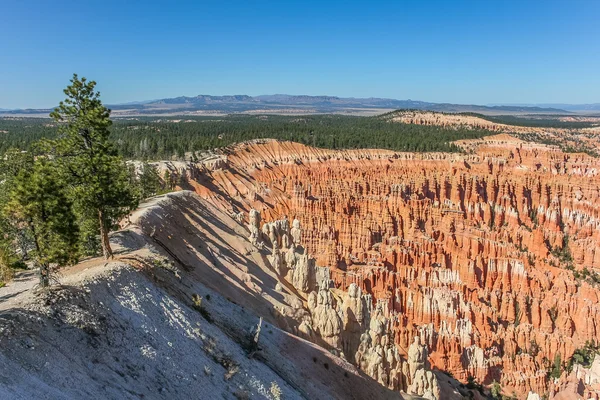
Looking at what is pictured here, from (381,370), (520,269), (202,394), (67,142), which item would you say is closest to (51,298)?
(202,394)

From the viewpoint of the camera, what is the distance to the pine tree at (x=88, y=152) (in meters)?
19.1

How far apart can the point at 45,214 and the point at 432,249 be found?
6059cm

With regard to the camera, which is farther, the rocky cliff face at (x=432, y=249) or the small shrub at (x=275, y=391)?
the rocky cliff face at (x=432, y=249)

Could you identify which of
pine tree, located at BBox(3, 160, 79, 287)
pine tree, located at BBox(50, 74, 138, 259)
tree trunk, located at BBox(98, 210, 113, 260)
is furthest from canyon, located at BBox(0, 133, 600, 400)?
pine tree, located at BBox(50, 74, 138, 259)

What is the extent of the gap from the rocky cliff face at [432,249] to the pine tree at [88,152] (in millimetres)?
18331

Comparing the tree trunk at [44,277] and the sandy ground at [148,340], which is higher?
the tree trunk at [44,277]

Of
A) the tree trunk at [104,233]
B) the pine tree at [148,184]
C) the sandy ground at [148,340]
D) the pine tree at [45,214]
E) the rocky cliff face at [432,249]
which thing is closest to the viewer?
the sandy ground at [148,340]

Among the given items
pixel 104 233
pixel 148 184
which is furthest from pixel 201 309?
pixel 148 184

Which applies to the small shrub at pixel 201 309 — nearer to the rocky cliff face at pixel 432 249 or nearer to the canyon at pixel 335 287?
the canyon at pixel 335 287

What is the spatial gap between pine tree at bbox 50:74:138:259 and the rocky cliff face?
1833 cm

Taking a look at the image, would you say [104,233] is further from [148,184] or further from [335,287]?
[335,287]

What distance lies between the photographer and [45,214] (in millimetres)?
17359

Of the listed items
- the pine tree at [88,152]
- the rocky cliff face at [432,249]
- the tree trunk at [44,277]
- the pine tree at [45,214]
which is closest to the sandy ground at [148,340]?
the tree trunk at [44,277]

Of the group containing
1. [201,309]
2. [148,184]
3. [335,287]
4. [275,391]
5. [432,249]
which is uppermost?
[148,184]
